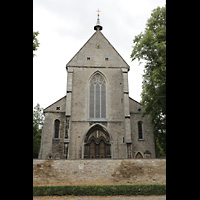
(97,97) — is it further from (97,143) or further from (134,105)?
(97,143)

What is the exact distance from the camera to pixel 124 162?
1517 cm

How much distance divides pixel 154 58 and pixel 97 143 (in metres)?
10.6

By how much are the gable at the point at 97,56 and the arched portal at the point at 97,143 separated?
7.93 m

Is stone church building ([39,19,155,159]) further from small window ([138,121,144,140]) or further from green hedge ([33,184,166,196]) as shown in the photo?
green hedge ([33,184,166,196])

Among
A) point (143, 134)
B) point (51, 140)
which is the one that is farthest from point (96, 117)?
point (143, 134)

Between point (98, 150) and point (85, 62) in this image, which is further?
point (85, 62)

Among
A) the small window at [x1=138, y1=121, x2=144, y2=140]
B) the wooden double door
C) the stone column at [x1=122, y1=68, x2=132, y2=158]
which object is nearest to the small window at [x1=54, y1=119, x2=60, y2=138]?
the wooden double door

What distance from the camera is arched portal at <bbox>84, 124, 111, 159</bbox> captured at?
22.7 metres

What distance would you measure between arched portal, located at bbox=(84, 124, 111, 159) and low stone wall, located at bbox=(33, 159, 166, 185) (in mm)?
7395

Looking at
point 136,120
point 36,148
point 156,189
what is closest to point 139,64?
point 136,120
